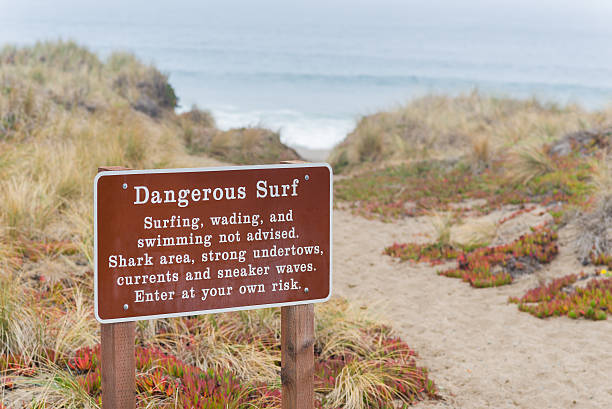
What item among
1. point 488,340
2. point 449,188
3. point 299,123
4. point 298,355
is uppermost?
point 299,123

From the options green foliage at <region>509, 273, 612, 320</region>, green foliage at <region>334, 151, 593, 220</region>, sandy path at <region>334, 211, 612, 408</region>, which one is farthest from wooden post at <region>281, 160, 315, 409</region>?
green foliage at <region>334, 151, 593, 220</region>

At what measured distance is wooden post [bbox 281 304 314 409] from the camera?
3002mm

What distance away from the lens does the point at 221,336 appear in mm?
4633

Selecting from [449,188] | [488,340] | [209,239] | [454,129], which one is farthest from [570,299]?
[454,129]

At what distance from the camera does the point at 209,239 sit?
9.12 feet

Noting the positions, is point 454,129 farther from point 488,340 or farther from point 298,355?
point 298,355

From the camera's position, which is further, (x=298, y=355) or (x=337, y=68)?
(x=337, y=68)

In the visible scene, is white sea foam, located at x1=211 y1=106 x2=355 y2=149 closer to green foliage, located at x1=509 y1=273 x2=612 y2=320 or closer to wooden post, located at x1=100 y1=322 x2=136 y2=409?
green foliage, located at x1=509 y1=273 x2=612 y2=320

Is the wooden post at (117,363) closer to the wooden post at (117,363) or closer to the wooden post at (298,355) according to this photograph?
the wooden post at (117,363)

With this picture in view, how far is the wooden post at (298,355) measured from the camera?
9.85ft

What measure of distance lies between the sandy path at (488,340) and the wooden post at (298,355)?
5.14 ft

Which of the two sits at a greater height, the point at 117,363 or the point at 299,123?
the point at 299,123

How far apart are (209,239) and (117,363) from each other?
2.16 feet

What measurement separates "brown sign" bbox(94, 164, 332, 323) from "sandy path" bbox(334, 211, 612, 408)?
6.46 ft
